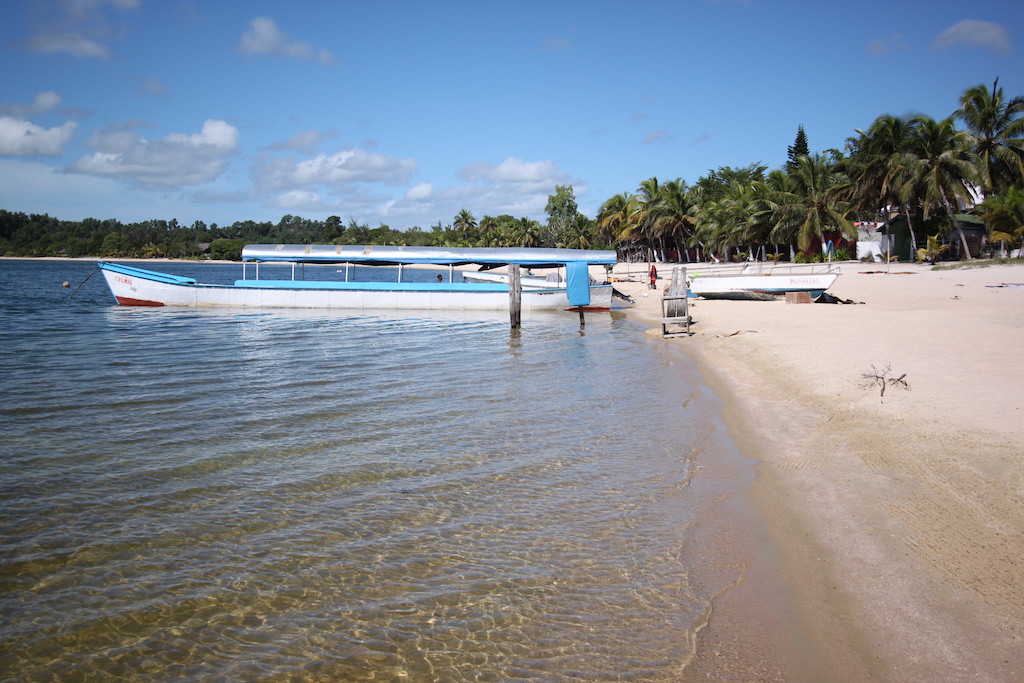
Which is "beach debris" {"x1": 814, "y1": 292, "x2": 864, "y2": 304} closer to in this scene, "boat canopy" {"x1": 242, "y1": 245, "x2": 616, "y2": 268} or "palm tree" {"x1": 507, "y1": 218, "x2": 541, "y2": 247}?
"boat canopy" {"x1": 242, "y1": 245, "x2": 616, "y2": 268}

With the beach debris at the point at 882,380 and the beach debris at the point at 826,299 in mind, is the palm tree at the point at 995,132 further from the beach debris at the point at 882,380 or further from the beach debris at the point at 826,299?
the beach debris at the point at 882,380

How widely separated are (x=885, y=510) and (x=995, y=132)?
146ft

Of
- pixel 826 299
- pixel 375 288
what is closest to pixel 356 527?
pixel 826 299

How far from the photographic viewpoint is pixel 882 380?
9.91m

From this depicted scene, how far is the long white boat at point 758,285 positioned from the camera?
2620 cm

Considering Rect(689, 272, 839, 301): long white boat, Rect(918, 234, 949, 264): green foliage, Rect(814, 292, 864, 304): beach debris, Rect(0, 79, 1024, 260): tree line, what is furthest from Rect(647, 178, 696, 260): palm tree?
Rect(814, 292, 864, 304): beach debris

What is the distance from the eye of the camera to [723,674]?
3.80m

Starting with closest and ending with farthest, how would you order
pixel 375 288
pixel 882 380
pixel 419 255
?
pixel 882 380 → pixel 419 255 → pixel 375 288

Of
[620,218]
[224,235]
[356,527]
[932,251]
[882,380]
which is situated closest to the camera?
[356,527]

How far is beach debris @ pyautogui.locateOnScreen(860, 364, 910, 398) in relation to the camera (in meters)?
9.56

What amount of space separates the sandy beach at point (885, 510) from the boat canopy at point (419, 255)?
18.0m

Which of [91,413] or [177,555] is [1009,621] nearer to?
[177,555]

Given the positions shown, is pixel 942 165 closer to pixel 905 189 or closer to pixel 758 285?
pixel 905 189

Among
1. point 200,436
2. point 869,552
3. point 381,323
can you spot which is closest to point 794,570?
point 869,552
